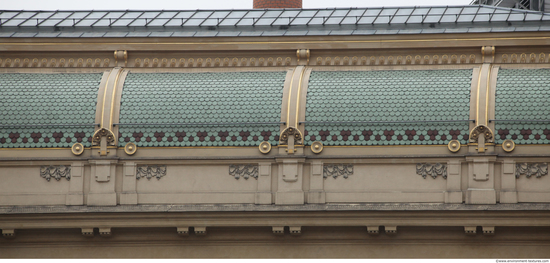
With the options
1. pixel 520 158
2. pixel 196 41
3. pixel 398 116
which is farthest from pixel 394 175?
pixel 196 41

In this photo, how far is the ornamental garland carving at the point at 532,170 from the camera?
2341cm

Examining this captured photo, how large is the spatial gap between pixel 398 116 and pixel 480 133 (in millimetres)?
2058

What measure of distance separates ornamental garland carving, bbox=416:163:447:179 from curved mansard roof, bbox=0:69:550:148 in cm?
57

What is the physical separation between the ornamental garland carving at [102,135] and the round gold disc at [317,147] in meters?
5.12

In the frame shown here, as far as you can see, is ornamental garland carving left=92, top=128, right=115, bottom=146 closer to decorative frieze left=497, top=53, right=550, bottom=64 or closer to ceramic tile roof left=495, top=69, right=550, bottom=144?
ceramic tile roof left=495, top=69, right=550, bottom=144

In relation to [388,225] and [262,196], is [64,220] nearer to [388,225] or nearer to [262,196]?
[262,196]

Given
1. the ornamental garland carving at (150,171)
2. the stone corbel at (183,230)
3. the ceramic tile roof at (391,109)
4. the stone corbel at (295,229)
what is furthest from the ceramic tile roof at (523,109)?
the ornamental garland carving at (150,171)

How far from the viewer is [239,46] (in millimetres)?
26109

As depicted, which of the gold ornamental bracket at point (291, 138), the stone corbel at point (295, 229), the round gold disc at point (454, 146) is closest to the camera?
the stone corbel at point (295, 229)

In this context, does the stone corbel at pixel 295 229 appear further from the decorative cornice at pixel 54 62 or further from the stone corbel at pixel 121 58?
the decorative cornice at pixel 54 62

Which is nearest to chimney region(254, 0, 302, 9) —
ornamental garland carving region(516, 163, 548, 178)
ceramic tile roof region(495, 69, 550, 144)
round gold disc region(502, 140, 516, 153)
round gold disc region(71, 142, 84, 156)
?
ceramic tile roof region(495, 69, 550, 144)

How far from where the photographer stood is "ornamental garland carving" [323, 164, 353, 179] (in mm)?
24172

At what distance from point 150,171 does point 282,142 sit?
346 cm

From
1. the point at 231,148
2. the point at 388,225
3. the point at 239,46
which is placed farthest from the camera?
the point at 239,46
